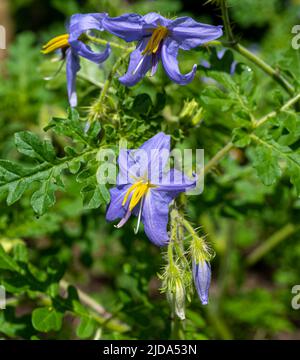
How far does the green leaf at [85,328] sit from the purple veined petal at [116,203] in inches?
22.5

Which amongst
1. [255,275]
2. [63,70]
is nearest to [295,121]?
[63,70]

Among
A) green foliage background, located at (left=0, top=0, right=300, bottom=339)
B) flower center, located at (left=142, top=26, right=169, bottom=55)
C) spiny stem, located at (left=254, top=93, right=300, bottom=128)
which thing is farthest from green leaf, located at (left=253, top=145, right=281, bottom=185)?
flower center, located at (left=142, top=26, right=169, bottom=55)

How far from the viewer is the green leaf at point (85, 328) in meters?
2.14

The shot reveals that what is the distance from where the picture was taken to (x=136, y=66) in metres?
1.78

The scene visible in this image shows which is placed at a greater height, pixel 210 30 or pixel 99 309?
pixel 210 30

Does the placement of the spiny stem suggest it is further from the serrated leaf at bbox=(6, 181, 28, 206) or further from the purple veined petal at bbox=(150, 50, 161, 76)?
the serrated leaf at bbox=(6, 181, 28, 206)

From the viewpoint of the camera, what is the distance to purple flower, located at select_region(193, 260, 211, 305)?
1735 mm

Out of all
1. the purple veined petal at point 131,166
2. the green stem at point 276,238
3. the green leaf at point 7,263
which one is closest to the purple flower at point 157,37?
the purple veined petal at point 131,166

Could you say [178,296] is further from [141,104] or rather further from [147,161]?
[141,104]

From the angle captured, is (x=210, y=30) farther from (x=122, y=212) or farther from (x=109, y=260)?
(x=109, y=260)

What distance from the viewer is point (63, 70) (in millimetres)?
2529

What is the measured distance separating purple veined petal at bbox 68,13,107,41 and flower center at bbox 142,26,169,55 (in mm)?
168

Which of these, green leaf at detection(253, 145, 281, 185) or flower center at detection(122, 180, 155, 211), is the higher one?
green leaf at detection(253, 145, 281, 185)
